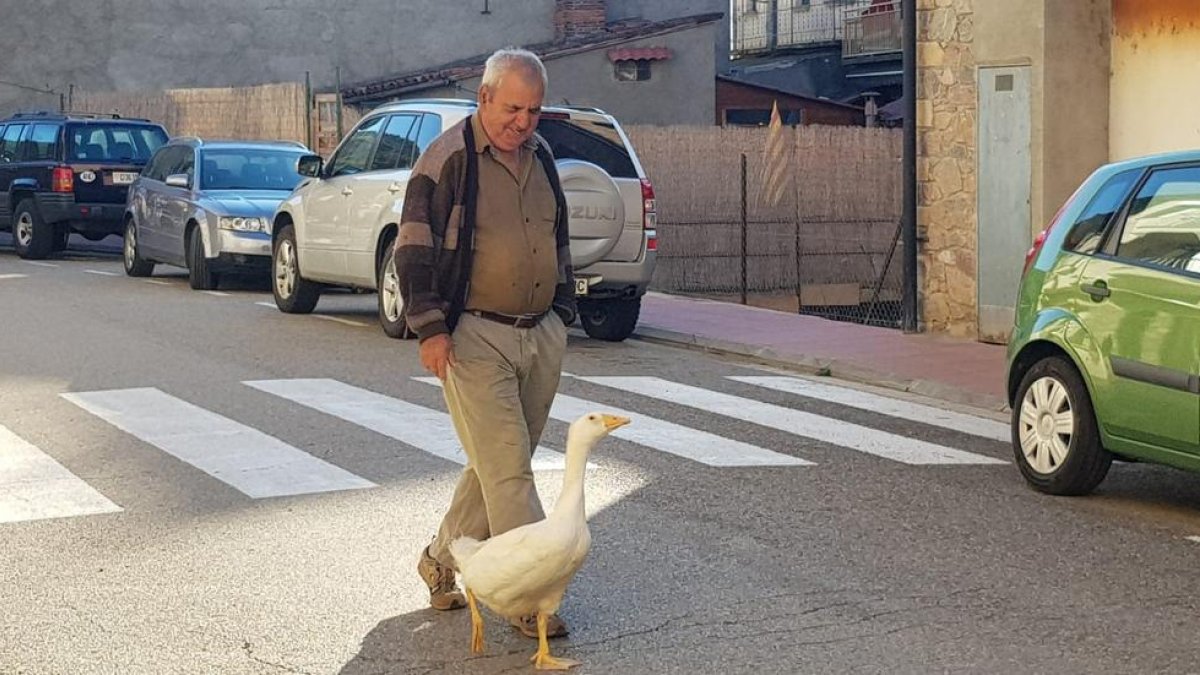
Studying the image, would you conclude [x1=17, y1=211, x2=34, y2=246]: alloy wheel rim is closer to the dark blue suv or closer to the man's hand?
the dark blue suv

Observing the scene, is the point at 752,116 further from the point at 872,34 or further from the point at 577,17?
the point at 872,34

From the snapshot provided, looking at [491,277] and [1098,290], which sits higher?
[491,277]

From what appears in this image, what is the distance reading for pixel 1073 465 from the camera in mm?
8805

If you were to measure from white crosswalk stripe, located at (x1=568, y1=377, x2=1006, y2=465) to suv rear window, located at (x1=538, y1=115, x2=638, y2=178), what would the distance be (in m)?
2.57

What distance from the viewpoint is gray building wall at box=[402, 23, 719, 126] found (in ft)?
107

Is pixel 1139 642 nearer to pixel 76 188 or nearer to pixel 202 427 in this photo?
pixel 202 427

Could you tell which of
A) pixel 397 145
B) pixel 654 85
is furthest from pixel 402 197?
pixel 654 85

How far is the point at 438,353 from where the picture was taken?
6117 millimetres

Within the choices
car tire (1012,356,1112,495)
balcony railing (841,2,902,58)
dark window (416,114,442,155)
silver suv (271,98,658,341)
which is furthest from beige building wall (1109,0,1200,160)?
balcony railing (841,2,902,58)

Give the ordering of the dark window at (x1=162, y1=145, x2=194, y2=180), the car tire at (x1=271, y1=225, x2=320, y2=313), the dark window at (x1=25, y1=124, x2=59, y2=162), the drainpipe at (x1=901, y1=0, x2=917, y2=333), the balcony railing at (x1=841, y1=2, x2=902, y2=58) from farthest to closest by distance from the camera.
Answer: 1. the balcony railing at (x1=841, y1=2, x2=902, y2=58)
2. the dark window at (x1=25, y1=124, x2=59, y2=162)
3. the dark window at (x1=162, y1=145, x2=194, y2=180)
4. the car tire at (x1=271, y1=225, x2=320, y2=313)
5. the drainpipe at (x1=901, y1=0, x2=917, y2=333)

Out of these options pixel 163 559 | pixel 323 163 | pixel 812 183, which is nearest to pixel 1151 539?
pixel 163 559

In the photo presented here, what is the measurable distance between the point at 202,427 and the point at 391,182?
199 inches

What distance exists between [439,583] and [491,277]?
114cm

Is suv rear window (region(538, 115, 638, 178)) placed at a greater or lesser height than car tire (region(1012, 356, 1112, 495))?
greater
